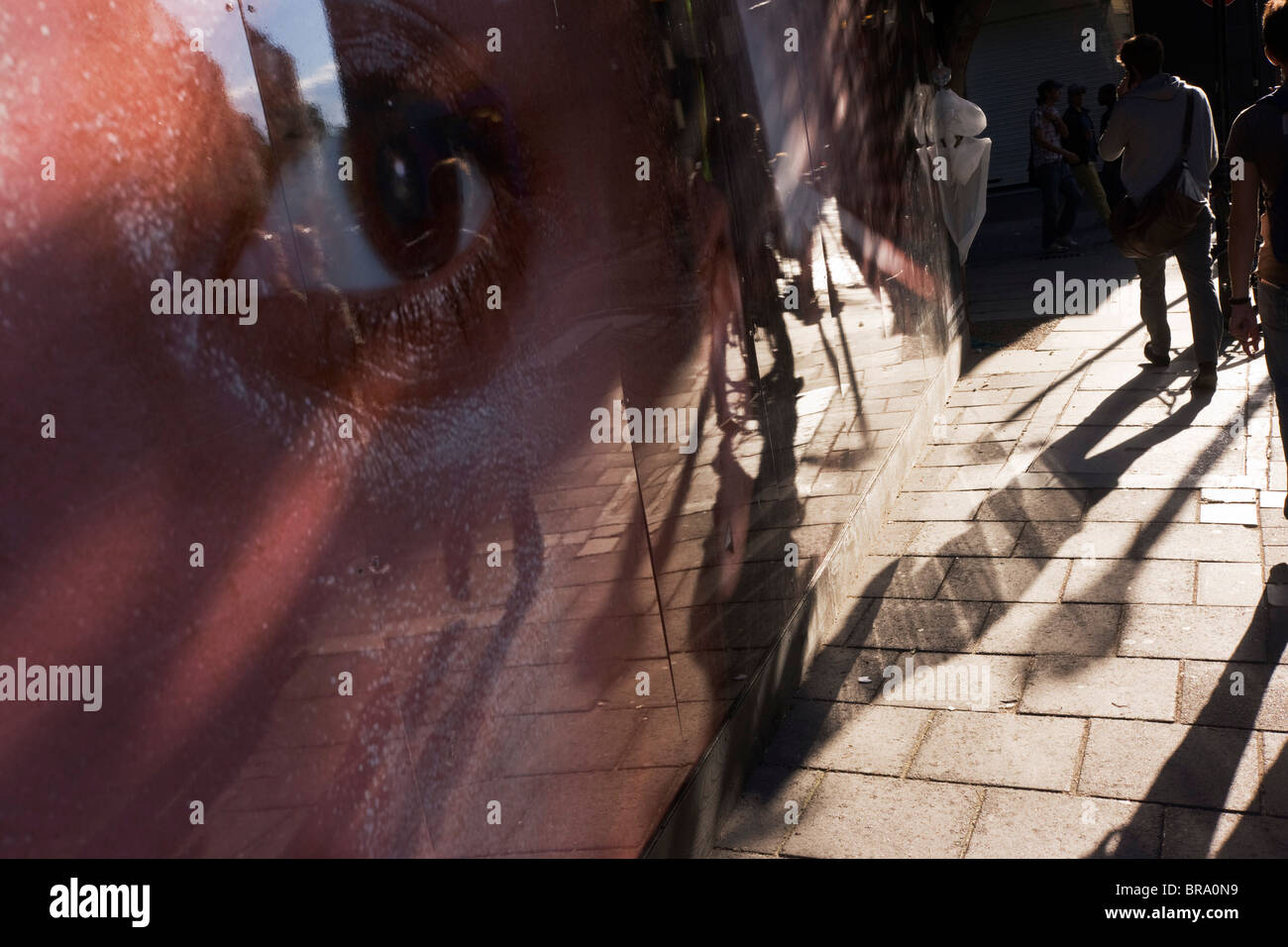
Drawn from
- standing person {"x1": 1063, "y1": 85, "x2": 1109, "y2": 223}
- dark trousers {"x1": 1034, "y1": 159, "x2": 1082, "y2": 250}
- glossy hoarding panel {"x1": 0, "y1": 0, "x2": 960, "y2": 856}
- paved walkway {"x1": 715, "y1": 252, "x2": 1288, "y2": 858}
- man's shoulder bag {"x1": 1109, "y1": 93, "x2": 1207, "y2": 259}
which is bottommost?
paved walkway {"x1": 715, "y1": 252, "x2": 1288, "y2": 858}

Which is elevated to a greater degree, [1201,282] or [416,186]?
[416,186]

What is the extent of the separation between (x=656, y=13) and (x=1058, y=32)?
59.1 ft

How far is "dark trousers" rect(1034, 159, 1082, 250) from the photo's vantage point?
1273cm

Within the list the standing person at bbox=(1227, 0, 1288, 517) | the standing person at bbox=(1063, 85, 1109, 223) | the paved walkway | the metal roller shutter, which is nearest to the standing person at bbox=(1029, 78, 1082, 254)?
the standing person at bbox=(1063, 85, 1109, 223)

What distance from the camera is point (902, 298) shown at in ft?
22.4

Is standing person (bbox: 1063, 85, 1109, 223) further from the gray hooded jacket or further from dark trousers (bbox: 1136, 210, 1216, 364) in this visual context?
the gray hooded jacket

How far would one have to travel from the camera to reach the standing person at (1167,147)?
6.57m

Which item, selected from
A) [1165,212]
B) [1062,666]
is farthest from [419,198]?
[1165,212]

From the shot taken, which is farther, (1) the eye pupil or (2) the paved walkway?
(2) the paved walkway

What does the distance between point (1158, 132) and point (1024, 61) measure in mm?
14406

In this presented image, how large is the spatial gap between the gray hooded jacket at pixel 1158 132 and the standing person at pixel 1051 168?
595 centimetres

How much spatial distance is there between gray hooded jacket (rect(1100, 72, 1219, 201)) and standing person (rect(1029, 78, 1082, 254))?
19.5ft

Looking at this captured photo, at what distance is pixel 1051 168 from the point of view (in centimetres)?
1270

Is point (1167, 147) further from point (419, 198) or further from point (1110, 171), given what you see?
point (1110, 171)
